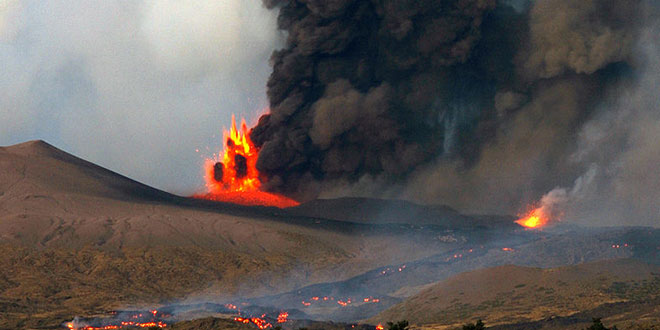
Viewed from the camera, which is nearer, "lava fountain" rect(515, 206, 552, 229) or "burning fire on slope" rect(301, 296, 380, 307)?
"burning fire on slope" rect(301, 296, 380, 307)

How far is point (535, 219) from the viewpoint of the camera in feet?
400

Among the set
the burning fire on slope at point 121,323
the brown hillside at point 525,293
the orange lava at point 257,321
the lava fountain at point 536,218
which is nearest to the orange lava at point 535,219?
the lava fountain at point 536,218

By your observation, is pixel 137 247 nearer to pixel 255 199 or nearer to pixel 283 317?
pixel 255 199

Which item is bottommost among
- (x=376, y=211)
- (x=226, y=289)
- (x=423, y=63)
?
(x=226, y=289)

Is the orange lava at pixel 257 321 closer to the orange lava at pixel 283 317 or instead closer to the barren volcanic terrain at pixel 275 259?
the orange lava at pixel 283 317

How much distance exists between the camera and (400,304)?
3546 inches

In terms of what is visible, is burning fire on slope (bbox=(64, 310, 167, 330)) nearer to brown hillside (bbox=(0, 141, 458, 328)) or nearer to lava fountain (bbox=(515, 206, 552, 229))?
brown hillside (bbox=(0, 141, 458, 328))

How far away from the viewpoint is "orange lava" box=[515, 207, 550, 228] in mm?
119938

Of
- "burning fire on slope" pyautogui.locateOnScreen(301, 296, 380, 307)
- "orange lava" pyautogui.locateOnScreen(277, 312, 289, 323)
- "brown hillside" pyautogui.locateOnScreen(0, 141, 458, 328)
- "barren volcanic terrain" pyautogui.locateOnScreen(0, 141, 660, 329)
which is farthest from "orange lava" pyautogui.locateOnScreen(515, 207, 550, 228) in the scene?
"orange lava" pyautogui.locateOnScreen(277, 312, 289, 323)

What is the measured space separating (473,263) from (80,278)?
34982mm

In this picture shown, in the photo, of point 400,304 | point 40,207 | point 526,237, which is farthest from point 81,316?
point 526,237

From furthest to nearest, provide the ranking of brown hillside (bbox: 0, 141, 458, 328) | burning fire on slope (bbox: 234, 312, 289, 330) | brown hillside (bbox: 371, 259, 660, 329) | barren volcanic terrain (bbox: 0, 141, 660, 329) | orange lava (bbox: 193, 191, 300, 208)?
1. orange lava (bbox: 193, 191, 300, 208)
2. brown hillside (bbox: 0, 141, 458, 328)
3. barren volcanic terrain (bbox: 0, 141, 660, 329)
4. brown hillside (bbox: 371, 259, 660, 329)
5. burning fire on slope (bbox: 234, 312, 289, 330)

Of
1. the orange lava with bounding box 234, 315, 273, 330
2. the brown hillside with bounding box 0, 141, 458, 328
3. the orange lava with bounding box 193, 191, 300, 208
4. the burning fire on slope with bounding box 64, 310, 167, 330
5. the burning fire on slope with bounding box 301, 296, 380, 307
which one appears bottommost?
the orange lava with bounding box 234, 315, 273, 330

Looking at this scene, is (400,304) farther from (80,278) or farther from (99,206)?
Result: (99,206)
